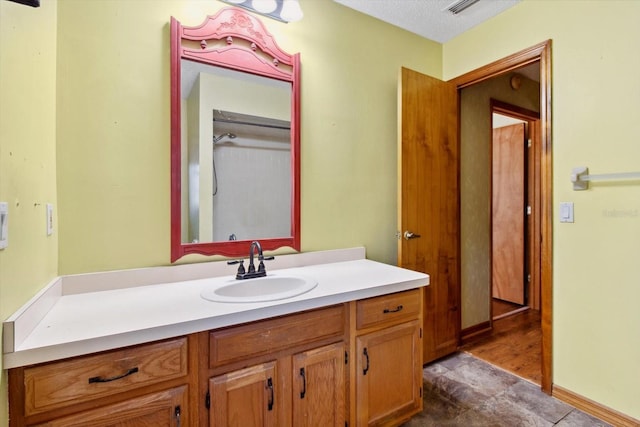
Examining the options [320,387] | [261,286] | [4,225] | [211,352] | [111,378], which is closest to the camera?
[4,225]

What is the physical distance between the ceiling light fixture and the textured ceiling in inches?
17.9

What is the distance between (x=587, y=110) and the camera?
170cm

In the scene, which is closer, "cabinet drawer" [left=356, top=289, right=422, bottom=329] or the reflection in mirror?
"cabinet drawer" [left=356, top=289, right=422, bottom=329]

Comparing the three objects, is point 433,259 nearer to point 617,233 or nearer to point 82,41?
point 617,233

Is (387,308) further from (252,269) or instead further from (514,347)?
(514,347)

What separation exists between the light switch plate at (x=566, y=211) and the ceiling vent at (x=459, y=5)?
1.37 metres

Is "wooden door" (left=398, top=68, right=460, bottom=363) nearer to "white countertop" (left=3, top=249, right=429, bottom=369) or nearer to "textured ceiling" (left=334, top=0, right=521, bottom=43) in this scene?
"textured ceiling" (left=334, top=0, right=521, bottom=43)

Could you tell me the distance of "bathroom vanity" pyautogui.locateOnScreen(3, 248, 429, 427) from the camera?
0.85 meters

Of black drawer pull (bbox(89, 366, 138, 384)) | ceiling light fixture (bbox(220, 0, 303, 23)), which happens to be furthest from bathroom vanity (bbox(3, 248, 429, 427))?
ceiling light fixture (bbox(220, 0, 303, 23))

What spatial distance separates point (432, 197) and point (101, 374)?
6.65 feet

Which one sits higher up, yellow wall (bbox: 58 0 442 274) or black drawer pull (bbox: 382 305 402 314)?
yellow wall (bbox: 58 0 442 274)

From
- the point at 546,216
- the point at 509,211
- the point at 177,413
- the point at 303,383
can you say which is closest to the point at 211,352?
the point at 177,413

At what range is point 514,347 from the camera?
2.47m

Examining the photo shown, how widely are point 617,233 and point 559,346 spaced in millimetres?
740
